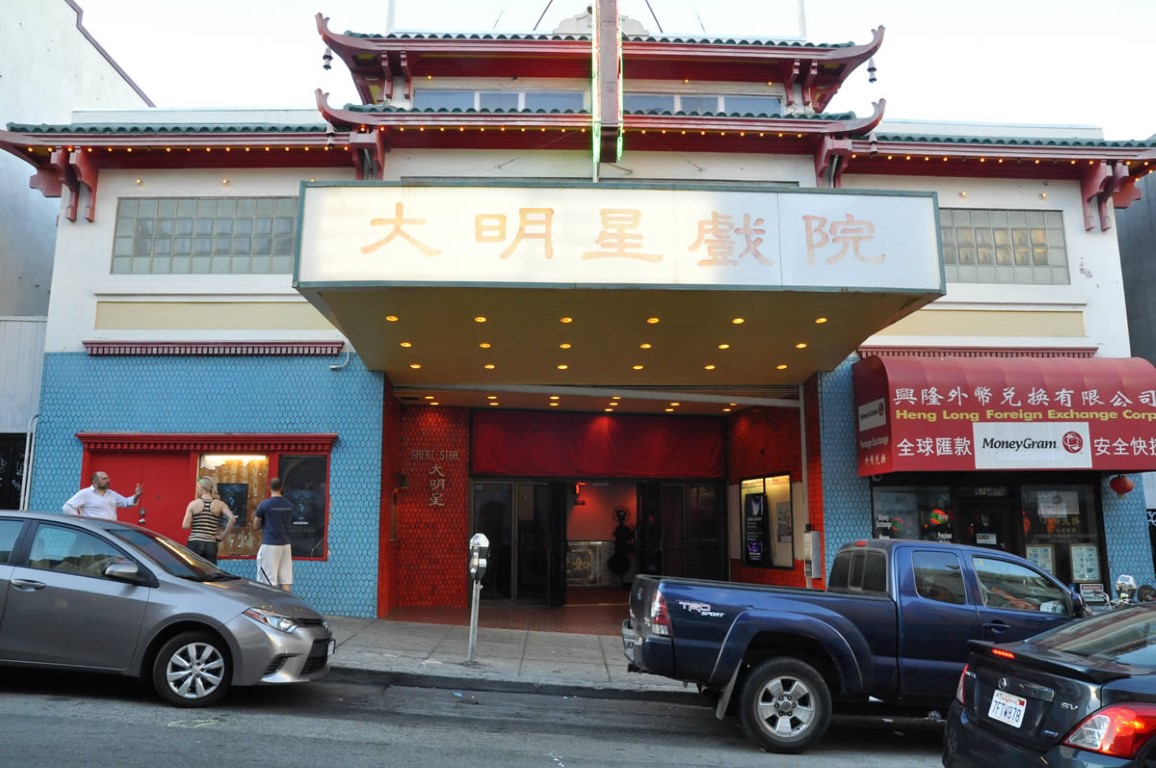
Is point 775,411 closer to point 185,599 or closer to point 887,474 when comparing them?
point 887,474

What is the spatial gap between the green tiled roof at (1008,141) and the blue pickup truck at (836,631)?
337 inches

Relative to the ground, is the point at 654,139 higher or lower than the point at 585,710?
higher

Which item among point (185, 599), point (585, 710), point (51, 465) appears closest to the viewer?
point (185, 599)

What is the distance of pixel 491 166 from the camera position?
1437 centimetres

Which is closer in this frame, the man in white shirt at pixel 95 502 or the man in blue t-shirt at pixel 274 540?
the man in white shirt at pixel 95 502

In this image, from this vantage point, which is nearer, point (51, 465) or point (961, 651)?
point (961, 651)

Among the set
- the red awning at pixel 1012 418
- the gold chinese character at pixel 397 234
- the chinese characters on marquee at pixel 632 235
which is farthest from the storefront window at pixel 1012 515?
the gold chinese character at pixel 397 234

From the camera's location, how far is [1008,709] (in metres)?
4.87

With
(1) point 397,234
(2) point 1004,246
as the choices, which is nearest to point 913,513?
(2) point 1004,246

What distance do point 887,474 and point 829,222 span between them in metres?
5.36

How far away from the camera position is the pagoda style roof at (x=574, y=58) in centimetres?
1508

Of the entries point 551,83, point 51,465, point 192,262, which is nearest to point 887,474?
point 551,83

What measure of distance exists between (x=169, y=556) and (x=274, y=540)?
3330 mm

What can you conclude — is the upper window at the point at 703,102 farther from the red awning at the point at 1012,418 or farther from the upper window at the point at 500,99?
the red awning at the point at 1012,418
